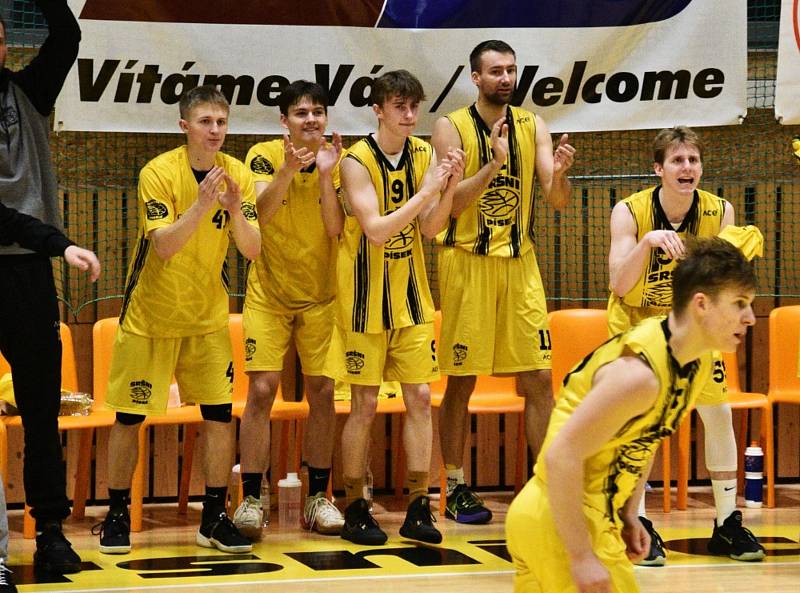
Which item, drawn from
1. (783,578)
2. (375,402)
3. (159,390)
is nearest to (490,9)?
(375,402)

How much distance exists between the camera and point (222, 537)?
5898 millimetres

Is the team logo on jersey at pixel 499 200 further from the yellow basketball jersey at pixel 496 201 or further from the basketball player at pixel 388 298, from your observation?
the basketball player at pixel 388 298

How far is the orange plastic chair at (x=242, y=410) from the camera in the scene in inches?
263

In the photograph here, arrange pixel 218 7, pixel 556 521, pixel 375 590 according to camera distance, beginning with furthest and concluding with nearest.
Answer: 1. pixel 218 7
2. pixel 375 590
3. pixel 556 521

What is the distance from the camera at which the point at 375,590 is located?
5.10m

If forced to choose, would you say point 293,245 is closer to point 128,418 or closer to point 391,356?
point 391,356

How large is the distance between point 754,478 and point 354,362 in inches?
102

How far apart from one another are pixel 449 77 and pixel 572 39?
77 centimetres

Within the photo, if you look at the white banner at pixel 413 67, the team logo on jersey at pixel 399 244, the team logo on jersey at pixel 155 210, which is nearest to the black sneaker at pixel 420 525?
the team logo on jersey at pixel 399 244

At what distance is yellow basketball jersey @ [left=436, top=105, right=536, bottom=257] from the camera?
21.4 ft

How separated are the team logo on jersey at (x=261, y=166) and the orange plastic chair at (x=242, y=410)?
87 cm

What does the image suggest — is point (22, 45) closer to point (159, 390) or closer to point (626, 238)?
point (159, 390)

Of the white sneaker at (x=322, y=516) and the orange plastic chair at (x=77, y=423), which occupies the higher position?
the orange plastic chair at (x=77, y=423)

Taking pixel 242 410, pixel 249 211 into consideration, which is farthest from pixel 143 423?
pixel 249 211
